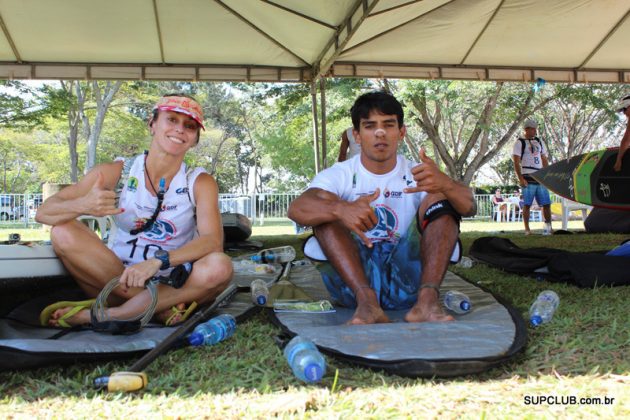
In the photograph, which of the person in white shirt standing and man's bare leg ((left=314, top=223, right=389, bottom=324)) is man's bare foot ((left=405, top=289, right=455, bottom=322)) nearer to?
man's bare leg ((left=314, top=223, right=389, bottom=324))

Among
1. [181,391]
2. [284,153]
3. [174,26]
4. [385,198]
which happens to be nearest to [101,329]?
[181,391]

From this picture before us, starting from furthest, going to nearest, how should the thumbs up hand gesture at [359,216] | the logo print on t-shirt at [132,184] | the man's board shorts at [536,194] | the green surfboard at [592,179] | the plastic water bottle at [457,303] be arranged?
1. the man's board shorts at [536,194]
2. the green surfboard at [592,179]
3. the logo print on t-shirt at [132,184]
4. the plastic water bottle at [457,303]
5. the thumbs up hand gesture at [359,216]

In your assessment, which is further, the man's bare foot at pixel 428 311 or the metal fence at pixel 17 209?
the metal fence at pixel 17 209

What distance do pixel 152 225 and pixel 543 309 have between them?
1850 millimetres

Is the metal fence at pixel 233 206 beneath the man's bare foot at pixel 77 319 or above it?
above

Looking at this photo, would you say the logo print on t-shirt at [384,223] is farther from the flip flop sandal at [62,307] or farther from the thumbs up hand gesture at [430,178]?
the flip flop sandal at [62,307]

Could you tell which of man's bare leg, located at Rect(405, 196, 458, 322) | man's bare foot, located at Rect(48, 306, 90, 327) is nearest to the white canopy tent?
man's bare leg, located at Rect(405, 196, 458, 322)

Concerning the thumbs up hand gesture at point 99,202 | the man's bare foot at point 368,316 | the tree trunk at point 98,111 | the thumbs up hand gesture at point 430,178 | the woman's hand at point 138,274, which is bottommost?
Answer: the man's bare foot at point 368,316

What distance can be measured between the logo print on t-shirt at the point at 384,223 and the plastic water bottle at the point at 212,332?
2.83 feet

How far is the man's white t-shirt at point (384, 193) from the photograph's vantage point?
2600mm

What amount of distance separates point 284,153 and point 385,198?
26.6 metres

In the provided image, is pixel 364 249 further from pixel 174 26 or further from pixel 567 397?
pixel 174 26

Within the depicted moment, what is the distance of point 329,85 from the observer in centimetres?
1625

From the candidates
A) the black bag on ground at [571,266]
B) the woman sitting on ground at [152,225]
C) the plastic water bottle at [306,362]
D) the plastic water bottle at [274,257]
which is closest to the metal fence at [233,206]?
the plastic water bottle at [274,257]
